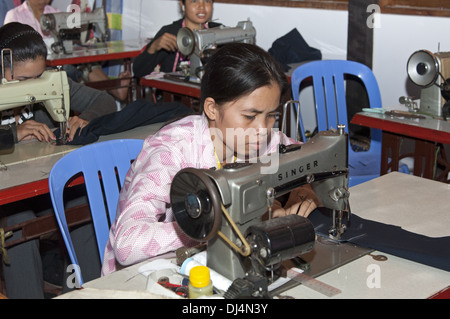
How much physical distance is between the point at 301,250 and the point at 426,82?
193cm

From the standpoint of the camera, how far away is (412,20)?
3.96m

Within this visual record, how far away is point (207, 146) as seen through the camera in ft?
6.25

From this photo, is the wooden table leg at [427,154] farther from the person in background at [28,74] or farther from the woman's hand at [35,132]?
the woman's hand at [35,132]

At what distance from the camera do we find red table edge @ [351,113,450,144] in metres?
2.85

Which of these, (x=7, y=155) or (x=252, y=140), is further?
(x=7, y=155)

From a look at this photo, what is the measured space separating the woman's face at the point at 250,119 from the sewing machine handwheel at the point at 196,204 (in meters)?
0.39

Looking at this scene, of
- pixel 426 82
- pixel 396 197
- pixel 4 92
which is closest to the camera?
pixel 396 197

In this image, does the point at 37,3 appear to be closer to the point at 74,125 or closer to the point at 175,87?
the point at 175,87

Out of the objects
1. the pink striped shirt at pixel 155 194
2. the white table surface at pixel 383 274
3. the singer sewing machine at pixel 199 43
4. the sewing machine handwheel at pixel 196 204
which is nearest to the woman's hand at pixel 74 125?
the pink striped shirt at pixel 155 194

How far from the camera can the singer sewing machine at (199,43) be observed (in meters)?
3.91

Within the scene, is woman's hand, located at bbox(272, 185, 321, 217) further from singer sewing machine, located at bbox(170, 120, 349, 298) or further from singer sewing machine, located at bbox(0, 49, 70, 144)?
singer sewing machine, located at bbox(0, 49, 70, 144)
